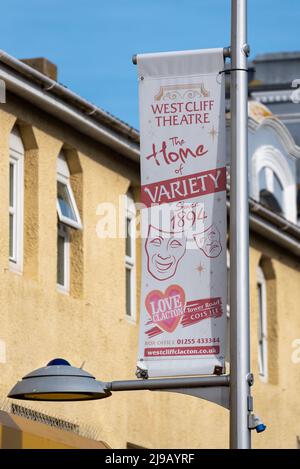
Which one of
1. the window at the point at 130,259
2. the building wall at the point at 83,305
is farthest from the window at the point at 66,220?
the window at the point at 130,259

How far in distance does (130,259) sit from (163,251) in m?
9.56

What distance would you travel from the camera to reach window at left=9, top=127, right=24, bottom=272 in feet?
58.6

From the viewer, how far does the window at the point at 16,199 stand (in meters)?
17.9

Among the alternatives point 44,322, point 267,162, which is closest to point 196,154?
point 44,322

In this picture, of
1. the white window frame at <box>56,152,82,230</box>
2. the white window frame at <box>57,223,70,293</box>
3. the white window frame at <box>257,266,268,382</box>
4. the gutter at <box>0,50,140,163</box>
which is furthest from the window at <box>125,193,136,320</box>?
the white window frame at <box>257,266,268,382</box>

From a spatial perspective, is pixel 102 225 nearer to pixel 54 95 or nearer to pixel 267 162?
pixel 54 95

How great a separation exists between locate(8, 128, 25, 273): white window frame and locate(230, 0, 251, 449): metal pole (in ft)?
22.0

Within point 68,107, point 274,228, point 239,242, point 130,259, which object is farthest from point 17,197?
point 274,228

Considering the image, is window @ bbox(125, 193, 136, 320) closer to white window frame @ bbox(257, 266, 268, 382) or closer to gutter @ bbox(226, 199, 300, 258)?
gutter @ bbox(226, 199, 300, 258)

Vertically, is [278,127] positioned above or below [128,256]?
above

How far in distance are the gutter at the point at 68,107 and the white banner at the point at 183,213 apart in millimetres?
5508

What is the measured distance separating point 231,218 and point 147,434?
9.81 m

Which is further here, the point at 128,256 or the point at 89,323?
the point at 128,256

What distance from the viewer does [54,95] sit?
18250mm
